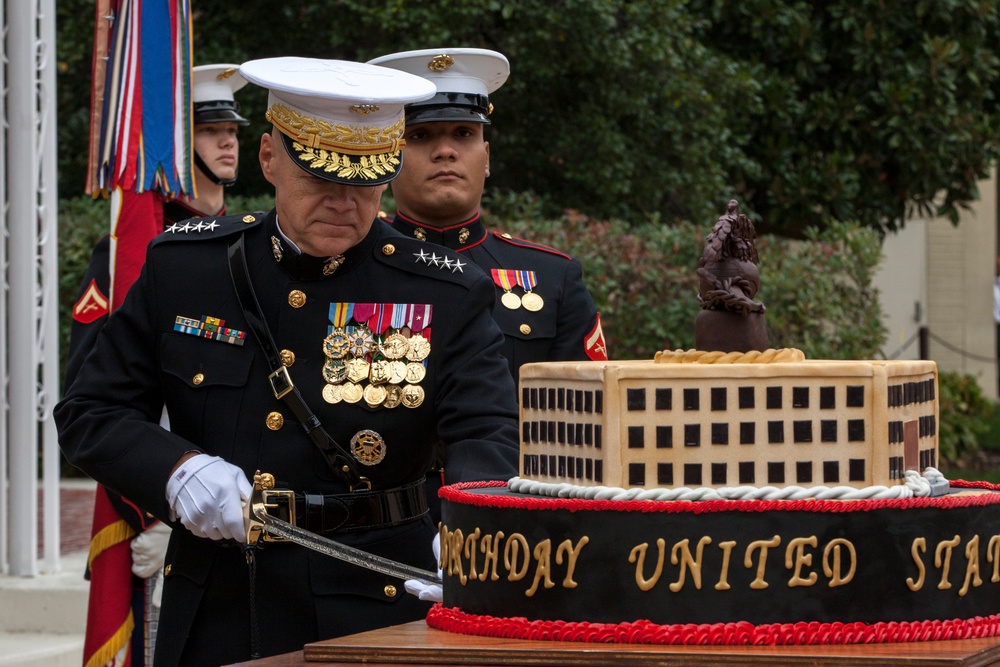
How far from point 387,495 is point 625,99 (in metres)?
8.84

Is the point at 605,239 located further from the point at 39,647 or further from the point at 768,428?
the point at 768,428

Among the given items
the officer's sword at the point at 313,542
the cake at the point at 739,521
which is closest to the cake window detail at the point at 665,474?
the cake at the point at 739,521

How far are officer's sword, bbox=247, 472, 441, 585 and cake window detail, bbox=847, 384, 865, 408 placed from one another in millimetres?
1107

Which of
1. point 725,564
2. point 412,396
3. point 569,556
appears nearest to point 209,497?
point 412,396

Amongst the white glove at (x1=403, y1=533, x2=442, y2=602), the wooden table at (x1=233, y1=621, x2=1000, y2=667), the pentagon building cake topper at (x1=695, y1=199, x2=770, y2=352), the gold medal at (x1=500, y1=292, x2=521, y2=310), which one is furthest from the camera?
the gold medal at (x1=500, y1=292, x2=521, y2=310)

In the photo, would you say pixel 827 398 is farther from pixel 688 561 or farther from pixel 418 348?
pixel 418 348

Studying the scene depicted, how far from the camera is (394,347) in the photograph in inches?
142

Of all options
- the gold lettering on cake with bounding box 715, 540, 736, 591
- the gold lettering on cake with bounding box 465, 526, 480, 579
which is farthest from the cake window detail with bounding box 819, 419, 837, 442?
the gold lettering on cake with bounding box 465, 526, 480, 579

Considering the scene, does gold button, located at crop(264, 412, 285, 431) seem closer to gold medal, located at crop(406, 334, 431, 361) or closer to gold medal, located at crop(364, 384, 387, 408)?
gold medal, located at crop(364, 384, 387, 408)

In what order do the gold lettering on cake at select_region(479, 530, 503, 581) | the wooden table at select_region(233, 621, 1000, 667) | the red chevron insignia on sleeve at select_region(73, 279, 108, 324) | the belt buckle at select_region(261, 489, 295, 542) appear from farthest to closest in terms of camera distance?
the red chevron insignia on sleeve at select_region(73, 279, 108, 324) → the belt buckle at select_region(261, 489, 295, 542) → the gold lettering on cake at select_region(479, 530, 503, 581) → the wooden table at select_region(233, 621, 1000, 667)

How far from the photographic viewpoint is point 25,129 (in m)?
7.42

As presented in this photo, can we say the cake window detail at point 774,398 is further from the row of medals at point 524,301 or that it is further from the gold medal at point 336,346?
the row of medals at point 524,301

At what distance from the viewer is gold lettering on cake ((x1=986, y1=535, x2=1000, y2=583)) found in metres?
2.75

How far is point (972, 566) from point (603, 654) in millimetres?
673
